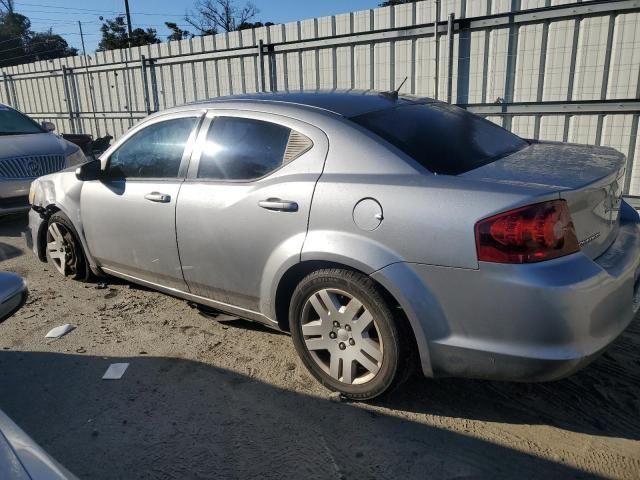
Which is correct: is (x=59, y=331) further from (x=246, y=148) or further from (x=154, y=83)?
(x=154, y=83)

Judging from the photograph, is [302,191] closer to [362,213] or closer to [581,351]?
[362,213]

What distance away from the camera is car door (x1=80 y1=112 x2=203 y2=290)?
3.62m

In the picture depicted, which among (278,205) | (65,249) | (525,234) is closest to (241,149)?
(278,205)

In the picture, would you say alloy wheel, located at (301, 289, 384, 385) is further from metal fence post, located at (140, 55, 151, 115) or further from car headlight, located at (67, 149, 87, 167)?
metal fence post, located at (140, 55, 151, 115)

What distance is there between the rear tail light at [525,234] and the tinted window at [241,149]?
134cm

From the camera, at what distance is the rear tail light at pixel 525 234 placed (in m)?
2.27

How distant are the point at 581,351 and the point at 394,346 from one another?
0.85 meters

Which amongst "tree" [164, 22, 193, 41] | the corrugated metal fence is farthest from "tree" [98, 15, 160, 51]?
the corrugated metal fence

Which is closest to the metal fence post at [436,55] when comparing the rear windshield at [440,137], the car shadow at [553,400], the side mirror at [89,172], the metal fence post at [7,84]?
the rear windshield at [440,137]

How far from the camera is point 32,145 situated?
7.36m

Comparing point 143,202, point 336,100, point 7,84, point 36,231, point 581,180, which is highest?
point 7,84

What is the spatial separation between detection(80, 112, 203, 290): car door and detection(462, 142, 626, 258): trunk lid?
2.03 meters

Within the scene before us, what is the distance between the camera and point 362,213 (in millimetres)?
2650

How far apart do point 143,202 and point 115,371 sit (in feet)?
3.89
